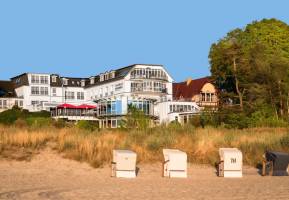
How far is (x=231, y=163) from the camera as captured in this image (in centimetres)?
2220

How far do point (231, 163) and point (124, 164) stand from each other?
4.12m

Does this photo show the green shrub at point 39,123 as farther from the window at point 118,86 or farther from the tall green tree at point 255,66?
the window at point 118,86

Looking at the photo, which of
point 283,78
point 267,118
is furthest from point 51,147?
point 283,78

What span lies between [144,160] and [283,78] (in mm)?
34705

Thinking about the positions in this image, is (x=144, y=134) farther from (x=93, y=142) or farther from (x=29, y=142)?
(x=29, y=142)

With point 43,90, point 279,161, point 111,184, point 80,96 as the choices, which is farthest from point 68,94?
point 111,184

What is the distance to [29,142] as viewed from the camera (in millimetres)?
24719

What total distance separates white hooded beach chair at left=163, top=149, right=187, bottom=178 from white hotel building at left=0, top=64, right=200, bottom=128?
5013 centimetres

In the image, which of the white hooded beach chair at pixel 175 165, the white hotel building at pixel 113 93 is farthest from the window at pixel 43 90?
the white hooded beach chair at pixel 175 165

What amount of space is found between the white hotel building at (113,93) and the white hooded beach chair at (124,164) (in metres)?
50.7

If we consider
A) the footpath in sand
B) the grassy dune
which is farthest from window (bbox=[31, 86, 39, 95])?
the footpath in sand

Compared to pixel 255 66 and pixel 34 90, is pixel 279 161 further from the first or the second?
pixel 34 90

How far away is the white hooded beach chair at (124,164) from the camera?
20.8 m

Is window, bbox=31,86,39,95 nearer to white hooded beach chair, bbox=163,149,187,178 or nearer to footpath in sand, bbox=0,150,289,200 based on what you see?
footpath in sand, bbox=0,150,289,200
